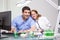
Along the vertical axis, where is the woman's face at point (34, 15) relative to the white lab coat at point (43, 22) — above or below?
above

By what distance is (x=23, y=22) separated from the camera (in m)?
2.36

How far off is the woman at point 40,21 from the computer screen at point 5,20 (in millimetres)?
405

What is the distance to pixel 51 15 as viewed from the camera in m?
2.22

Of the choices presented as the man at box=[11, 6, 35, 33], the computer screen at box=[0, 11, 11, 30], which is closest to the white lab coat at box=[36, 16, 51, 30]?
the man at box=[11, 6, 35, 33]

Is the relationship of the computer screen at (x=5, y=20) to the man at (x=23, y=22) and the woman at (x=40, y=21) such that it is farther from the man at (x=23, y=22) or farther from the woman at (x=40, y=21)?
the woman at (x=40, y=21)

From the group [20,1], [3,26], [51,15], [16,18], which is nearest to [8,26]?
[3,26]

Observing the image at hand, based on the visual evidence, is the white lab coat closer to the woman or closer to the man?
the woman

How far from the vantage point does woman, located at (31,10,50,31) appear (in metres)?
2.23

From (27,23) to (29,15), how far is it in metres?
0.13

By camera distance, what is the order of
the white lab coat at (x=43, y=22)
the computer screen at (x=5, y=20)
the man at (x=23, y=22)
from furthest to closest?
the man at (x=23, y=22), the white lab coat at (x=43, y=22), the computer screen at (x=5, y=20)

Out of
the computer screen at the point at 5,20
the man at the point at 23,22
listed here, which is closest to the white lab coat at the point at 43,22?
the man at the point at 23,22

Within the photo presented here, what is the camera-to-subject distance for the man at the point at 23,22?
7.65 feet

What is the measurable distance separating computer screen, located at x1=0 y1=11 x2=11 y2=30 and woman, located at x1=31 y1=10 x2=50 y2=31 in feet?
1.33

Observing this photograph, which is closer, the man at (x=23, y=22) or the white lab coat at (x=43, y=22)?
the white lab coat at (x=43, y=22)
